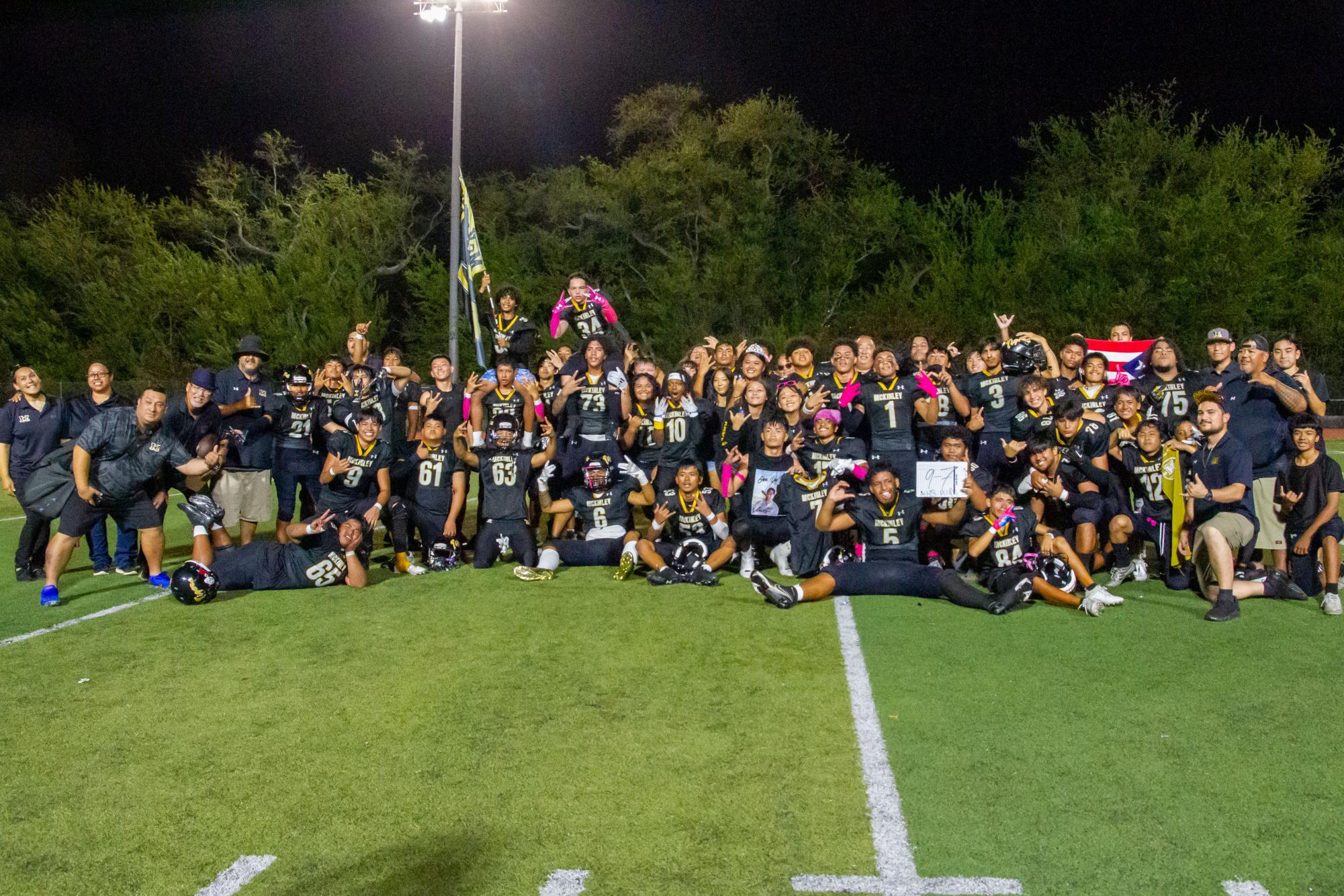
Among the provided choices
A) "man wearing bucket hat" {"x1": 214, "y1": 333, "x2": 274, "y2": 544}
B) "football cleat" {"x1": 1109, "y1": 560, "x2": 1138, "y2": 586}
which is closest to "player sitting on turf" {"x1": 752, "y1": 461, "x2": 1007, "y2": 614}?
"football cleat" {"x1": 1109, "y1": 560, "x2": 1138, "y2": 586}

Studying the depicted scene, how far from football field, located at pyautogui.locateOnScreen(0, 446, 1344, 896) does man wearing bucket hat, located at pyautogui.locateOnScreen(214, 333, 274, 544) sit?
2.07 m

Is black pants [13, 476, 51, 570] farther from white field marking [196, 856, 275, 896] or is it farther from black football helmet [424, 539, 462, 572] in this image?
white field marking [196, 856, 275, 896]

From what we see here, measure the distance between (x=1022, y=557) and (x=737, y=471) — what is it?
2.65 meters

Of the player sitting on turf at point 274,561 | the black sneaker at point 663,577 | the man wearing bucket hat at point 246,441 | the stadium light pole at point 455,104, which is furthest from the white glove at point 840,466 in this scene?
the stadium light pole at point 455,104

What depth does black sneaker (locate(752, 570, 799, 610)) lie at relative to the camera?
713cm

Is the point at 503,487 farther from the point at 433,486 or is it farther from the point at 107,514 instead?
the point at 107,514

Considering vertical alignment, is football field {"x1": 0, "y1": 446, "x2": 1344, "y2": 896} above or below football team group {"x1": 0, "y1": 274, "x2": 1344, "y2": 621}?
A: below

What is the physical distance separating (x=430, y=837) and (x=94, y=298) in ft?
140

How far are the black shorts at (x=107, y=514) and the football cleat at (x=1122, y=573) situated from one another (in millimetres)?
7560

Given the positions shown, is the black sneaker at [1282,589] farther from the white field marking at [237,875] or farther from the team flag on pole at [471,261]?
the team flag on pole at [471,261]

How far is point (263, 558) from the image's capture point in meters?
7.89

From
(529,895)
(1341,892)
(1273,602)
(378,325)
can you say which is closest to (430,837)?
(529,895)

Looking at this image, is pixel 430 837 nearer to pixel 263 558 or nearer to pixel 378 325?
pixel 263 558

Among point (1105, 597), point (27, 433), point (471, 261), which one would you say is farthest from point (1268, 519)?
point (471, 261)
